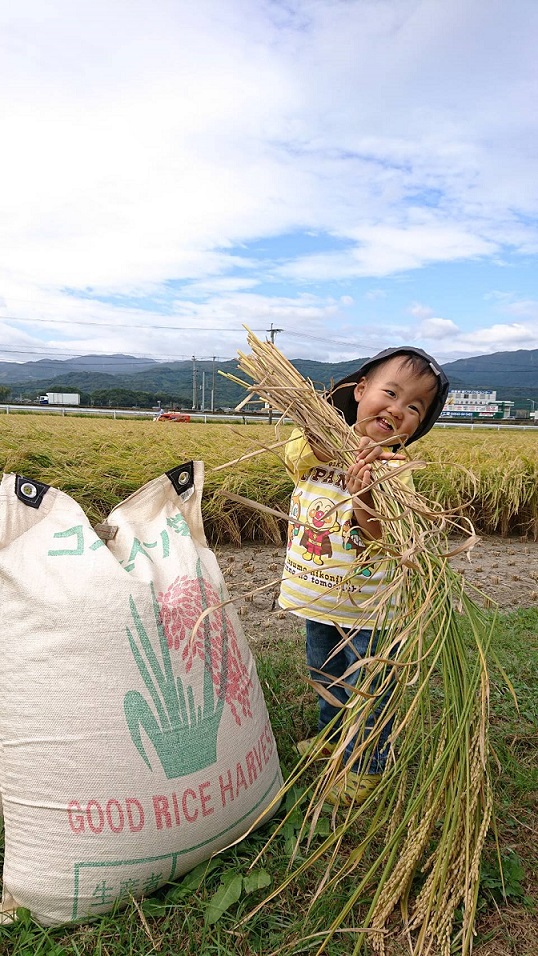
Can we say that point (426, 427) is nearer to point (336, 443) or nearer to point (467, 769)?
point (336, 443)

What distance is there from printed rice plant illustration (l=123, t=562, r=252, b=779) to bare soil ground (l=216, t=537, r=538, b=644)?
1.04 metres

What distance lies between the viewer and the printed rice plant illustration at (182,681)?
118 centimetres

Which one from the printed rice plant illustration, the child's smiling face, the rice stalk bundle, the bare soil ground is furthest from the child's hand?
the bare soil ground

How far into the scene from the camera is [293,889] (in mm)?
1264

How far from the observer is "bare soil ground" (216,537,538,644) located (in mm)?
2703

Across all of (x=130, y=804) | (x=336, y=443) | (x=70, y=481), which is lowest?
(x=130, y=804)

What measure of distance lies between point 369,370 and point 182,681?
2.90 ft

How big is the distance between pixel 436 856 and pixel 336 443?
0.83 meters

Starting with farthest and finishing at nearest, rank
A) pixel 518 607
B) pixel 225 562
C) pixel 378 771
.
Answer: pixel 225 562
pixel 518 607
pixel 378 771

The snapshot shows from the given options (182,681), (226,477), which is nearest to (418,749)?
(182,681)

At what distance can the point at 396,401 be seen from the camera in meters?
1.48

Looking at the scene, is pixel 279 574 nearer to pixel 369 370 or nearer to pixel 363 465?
pixel 369 370

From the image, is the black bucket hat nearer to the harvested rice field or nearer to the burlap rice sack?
the burlap rice sack

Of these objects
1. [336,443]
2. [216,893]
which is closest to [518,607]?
[336,443]
